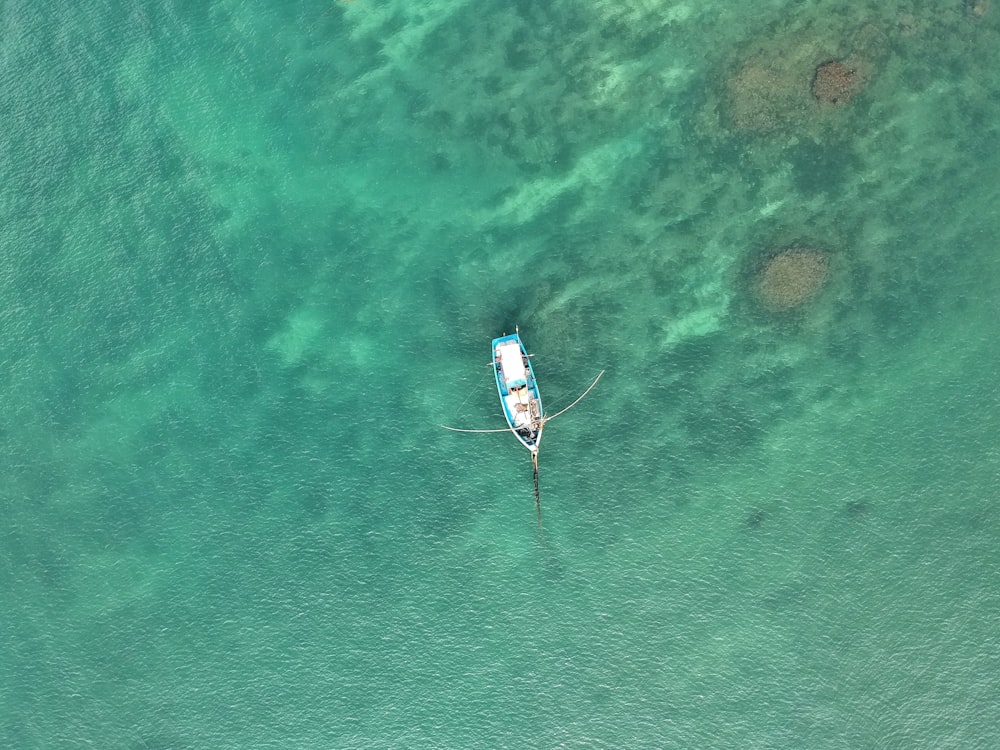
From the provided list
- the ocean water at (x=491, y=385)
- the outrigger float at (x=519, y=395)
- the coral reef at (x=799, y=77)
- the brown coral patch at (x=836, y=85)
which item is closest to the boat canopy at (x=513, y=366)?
the outrigger float at (x=519, y=395)

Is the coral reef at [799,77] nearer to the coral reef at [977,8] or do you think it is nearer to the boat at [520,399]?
the coral reef at [977,8]

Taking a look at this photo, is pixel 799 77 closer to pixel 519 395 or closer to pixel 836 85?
pixel 836 85

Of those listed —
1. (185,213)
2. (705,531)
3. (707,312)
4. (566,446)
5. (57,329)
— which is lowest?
(705,531)

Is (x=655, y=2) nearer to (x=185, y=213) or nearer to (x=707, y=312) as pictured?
(x=707, y=312)

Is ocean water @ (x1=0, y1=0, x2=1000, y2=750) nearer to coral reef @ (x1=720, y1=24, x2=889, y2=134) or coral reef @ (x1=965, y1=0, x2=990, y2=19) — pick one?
coral reef @ (x1=720, y1=24, x2=889, y2=134)

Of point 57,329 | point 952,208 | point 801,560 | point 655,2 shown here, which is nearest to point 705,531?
point 801,560

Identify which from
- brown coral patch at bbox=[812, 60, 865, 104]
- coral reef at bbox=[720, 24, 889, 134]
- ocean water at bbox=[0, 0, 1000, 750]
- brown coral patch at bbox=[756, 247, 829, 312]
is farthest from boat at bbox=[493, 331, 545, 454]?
brown coral patch at bbox=[812, 60, 865, 104]
